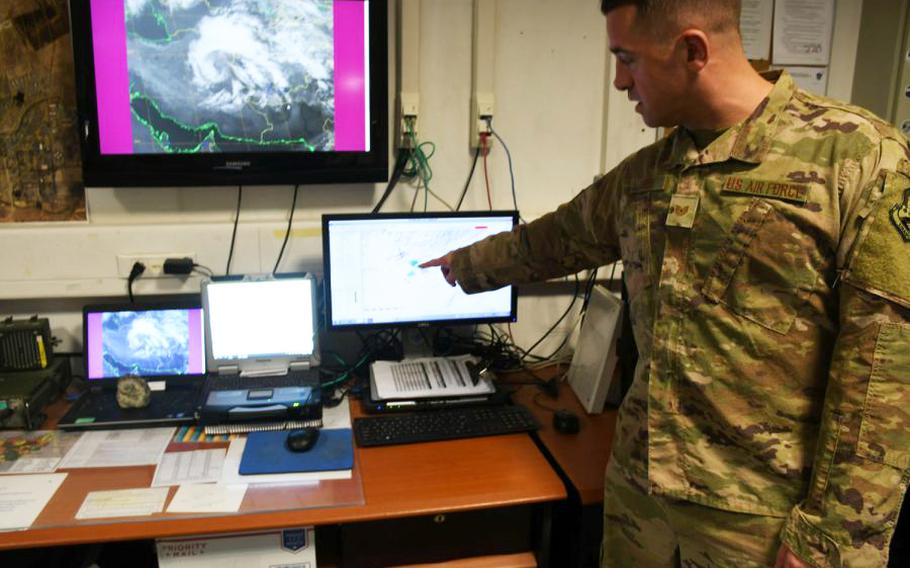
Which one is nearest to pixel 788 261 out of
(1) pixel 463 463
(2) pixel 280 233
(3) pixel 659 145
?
(3) pixel 659 145

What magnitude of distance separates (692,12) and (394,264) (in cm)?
104

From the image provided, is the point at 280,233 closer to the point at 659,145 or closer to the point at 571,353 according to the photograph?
the point at 571,353

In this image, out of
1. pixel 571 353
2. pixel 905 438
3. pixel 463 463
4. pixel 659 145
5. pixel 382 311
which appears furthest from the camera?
pixel 571 353

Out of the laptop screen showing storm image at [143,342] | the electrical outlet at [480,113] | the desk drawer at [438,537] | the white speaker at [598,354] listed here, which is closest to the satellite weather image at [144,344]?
the laptop screen showing storm image at [143,342]

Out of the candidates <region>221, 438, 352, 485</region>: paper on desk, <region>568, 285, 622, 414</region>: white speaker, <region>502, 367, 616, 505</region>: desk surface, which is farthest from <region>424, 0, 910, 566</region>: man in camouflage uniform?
<region>221, 438, 352, 485</region>: paper on desk

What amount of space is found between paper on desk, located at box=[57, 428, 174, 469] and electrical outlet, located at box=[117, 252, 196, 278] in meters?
0.45

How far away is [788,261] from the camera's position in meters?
0.99

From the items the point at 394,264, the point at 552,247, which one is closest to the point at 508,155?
the point at 394,264

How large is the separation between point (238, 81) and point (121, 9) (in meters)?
0.32

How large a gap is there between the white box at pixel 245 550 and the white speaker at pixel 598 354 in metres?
0.78

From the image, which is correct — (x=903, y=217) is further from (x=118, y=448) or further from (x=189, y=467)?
(x=118, y=448)

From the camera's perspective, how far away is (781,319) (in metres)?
1.01

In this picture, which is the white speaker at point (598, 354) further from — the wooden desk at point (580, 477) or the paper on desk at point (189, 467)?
the paper on desk at point (189, 467)

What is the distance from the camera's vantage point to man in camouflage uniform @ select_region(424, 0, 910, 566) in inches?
36.3
